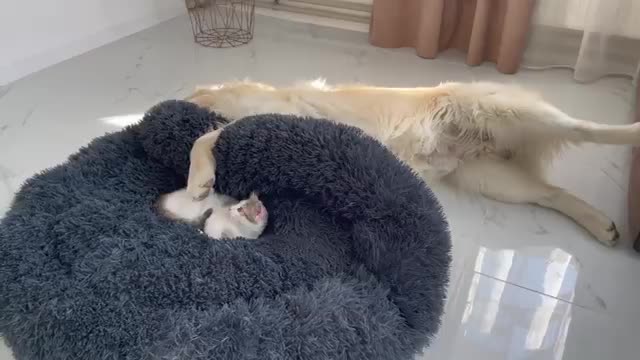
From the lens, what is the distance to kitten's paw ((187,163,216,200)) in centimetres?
118

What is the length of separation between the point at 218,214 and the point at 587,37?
1.44m

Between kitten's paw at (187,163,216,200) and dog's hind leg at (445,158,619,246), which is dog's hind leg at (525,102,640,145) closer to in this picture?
dog's hind leg at (445,158,619,246)

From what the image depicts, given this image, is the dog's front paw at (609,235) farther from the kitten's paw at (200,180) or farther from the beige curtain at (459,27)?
the beige curtain at (459,27)

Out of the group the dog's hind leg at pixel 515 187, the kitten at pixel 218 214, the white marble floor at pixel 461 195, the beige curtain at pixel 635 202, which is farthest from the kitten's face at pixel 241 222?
the beige curtain at pixel 635 202

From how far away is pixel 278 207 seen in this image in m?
1.19

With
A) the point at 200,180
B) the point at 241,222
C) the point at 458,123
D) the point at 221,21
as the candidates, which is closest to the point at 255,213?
the point at 241,222

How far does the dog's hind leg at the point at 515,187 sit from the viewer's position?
1.33m

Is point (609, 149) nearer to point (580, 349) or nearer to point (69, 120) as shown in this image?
point (580, 349)

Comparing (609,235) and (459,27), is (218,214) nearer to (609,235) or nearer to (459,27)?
(609,235)

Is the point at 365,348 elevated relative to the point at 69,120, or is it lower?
elevated

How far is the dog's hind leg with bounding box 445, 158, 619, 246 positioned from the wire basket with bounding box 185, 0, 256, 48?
1.38 metres

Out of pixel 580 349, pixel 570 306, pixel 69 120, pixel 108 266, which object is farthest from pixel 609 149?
pixel 69 120

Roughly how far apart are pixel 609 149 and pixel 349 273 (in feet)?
3.30

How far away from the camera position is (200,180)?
1184 millimetres
